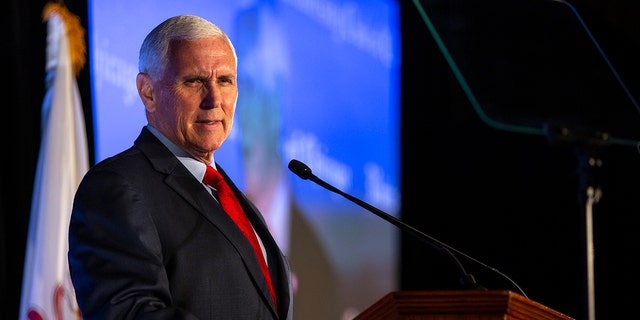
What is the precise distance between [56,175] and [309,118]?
1.37 metres

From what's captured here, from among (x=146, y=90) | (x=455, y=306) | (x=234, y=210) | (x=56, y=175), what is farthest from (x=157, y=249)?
(x=56, y=175)

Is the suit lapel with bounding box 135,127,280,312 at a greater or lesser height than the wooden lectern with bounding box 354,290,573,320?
greater

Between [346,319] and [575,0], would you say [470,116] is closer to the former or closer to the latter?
[346,319]

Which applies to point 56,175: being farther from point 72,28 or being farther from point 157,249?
point 157,249

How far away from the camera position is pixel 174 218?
1983mm

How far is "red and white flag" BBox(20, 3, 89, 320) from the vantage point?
324cm

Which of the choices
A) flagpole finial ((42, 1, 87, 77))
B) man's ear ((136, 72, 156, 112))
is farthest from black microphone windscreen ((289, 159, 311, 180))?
flagpole finial ((42, 1, 87, 77))

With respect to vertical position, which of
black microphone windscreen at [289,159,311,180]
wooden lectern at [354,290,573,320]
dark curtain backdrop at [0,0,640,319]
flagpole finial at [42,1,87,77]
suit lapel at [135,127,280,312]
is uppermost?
dark curtain backdrop at [0,0,640,319]

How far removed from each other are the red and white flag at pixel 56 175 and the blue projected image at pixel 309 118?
0.26ft

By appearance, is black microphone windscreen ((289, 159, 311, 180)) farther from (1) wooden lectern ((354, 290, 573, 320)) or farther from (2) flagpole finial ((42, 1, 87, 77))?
(2) flagpole finial ((42, 1, 87, 77))

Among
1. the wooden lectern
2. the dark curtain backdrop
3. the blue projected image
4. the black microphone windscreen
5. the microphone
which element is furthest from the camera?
the dark curtain backdrop

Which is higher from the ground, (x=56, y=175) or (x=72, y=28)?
(x=72, y=28)

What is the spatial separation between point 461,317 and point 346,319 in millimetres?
2839

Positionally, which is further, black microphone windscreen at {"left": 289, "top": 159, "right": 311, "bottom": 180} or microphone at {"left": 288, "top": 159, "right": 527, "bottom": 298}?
black microphone windscreen at {"left": 289, "top": 159, "right": 311, "bottom": 180}
